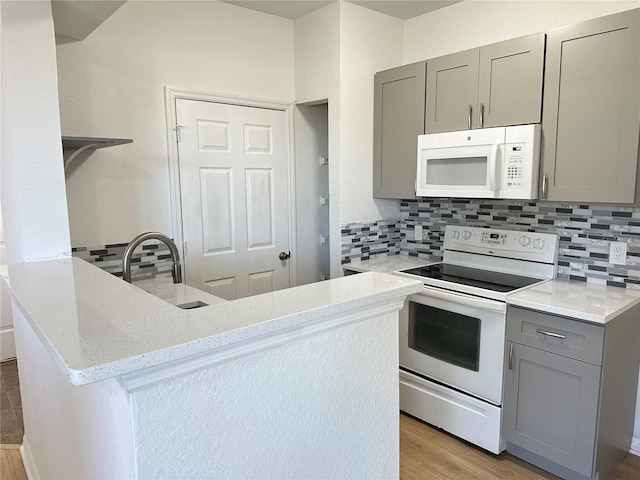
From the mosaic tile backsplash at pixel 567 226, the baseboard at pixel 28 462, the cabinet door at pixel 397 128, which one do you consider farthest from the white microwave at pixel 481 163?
the baseboard at pixel 28 462

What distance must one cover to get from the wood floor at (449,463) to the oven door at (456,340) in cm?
31

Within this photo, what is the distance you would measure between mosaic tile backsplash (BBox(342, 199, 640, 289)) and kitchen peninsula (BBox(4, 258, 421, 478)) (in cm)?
158

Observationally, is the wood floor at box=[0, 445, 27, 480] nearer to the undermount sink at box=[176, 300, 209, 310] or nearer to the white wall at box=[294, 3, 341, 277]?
the undermount sink at box=[176, 300, 209, 310]

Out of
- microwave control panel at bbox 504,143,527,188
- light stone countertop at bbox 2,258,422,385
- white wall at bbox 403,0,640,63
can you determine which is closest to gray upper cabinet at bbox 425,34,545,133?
microwave control panel at bbox 504,143,527,188

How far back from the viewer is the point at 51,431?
162 cm

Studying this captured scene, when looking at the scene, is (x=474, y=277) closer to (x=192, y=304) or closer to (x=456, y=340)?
(x=456, y=340)

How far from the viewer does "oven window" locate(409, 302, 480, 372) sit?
2.38 metres

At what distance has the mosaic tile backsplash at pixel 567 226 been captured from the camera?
2303mm

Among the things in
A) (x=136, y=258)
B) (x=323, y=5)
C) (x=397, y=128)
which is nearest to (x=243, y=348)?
(x=136, y=258)

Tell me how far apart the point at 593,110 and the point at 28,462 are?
3.15 meters

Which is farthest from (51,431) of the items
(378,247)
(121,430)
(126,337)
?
(378,247)

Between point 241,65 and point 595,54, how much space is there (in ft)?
6.47

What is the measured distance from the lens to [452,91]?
8.61ft

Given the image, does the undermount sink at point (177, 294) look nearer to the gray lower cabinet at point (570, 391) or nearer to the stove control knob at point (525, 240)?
the gray lower cabinet at point (570, 391)
